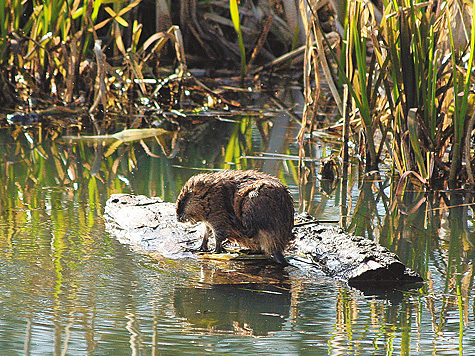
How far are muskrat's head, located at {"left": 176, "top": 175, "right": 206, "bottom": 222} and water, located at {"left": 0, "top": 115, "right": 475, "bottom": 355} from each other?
9.2 inches

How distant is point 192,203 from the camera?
3328 millimetres

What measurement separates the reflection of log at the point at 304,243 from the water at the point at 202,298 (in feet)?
0.27

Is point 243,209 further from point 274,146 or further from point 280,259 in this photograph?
point 274,146

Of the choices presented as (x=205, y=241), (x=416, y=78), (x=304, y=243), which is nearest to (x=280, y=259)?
(x=304, y=243)

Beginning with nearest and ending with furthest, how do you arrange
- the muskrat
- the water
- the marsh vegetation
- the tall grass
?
the water < the marsh vegetation < the muskrat < the tall grass

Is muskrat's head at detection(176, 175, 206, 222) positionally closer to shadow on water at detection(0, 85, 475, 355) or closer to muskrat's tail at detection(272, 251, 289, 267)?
shadow on water at detection(0, 85, 475, 355)

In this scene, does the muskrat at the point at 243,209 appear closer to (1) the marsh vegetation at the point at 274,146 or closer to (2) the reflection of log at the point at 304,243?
(2) the reflection of log at the point at 304,243

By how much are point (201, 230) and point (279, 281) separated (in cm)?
64

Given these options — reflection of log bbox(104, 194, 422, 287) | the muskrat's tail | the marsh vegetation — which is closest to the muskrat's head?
reflection of log bbox(104, 194, 422, 287)

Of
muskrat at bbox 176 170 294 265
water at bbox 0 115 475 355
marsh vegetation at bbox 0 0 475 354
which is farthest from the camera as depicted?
muskrat at bbox 176 170 294 265

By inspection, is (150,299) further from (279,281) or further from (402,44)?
(402,44)

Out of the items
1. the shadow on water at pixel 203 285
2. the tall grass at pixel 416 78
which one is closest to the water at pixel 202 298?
the shadow on water at pixel 203 285

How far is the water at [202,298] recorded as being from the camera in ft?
7.86

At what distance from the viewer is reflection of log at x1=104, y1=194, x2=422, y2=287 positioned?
299cm
